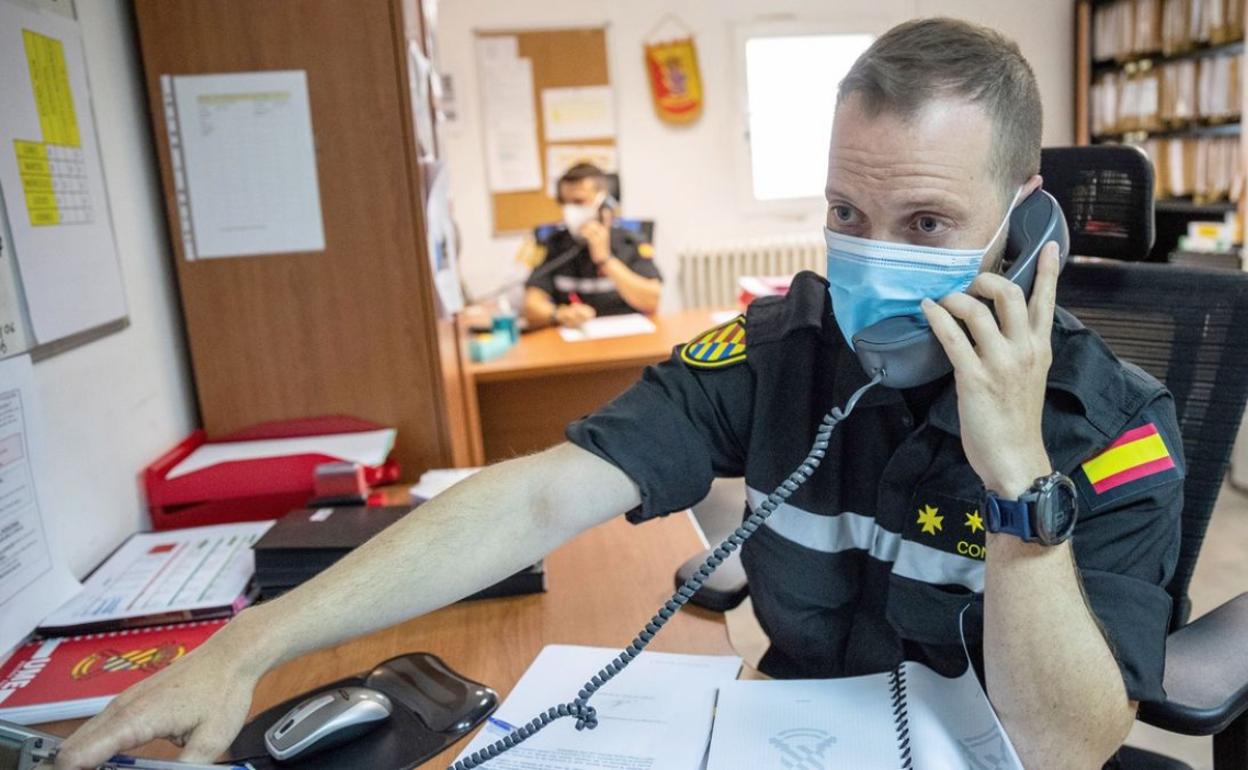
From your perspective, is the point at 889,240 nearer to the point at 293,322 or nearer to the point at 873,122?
the point at 873,122

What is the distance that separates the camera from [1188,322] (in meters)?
1.31

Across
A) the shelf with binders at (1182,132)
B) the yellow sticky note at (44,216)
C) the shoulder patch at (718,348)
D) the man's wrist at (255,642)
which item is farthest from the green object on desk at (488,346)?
the shelf with binders at (1182,132)

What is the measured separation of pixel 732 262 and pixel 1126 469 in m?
4.29

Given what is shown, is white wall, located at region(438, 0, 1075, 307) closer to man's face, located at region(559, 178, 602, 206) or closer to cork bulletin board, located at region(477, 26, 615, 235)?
cork bulletin board, located at region(477, 26, 615, 235)

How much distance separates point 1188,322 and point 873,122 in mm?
662

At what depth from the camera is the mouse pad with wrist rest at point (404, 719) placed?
89cm

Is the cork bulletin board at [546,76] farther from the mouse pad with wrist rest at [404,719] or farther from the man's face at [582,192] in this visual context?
the mouse pad with wrist rest at [404,719]

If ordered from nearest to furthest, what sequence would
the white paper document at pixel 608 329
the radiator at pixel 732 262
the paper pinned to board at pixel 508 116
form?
1. the white paper document at pixel 608 329
2. the paper pinned to board at pixel 508 116
3. the radiator at pixel 732 262

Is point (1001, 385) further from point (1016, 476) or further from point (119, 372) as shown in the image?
point (119, 372)

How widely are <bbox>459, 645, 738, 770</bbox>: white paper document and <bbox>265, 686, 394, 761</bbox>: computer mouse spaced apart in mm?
109

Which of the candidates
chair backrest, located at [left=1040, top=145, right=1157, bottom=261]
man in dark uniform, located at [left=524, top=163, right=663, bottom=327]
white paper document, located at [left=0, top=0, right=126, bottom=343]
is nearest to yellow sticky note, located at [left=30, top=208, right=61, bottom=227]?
white paper document, located at [left=0, top=0, right=126, bottom=343]

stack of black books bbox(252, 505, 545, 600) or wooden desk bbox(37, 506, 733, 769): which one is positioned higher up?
stack of black books bbox(252, 505, 545, 600)

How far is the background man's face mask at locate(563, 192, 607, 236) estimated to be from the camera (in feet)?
13.6

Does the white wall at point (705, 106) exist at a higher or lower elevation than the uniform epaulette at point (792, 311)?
higher
